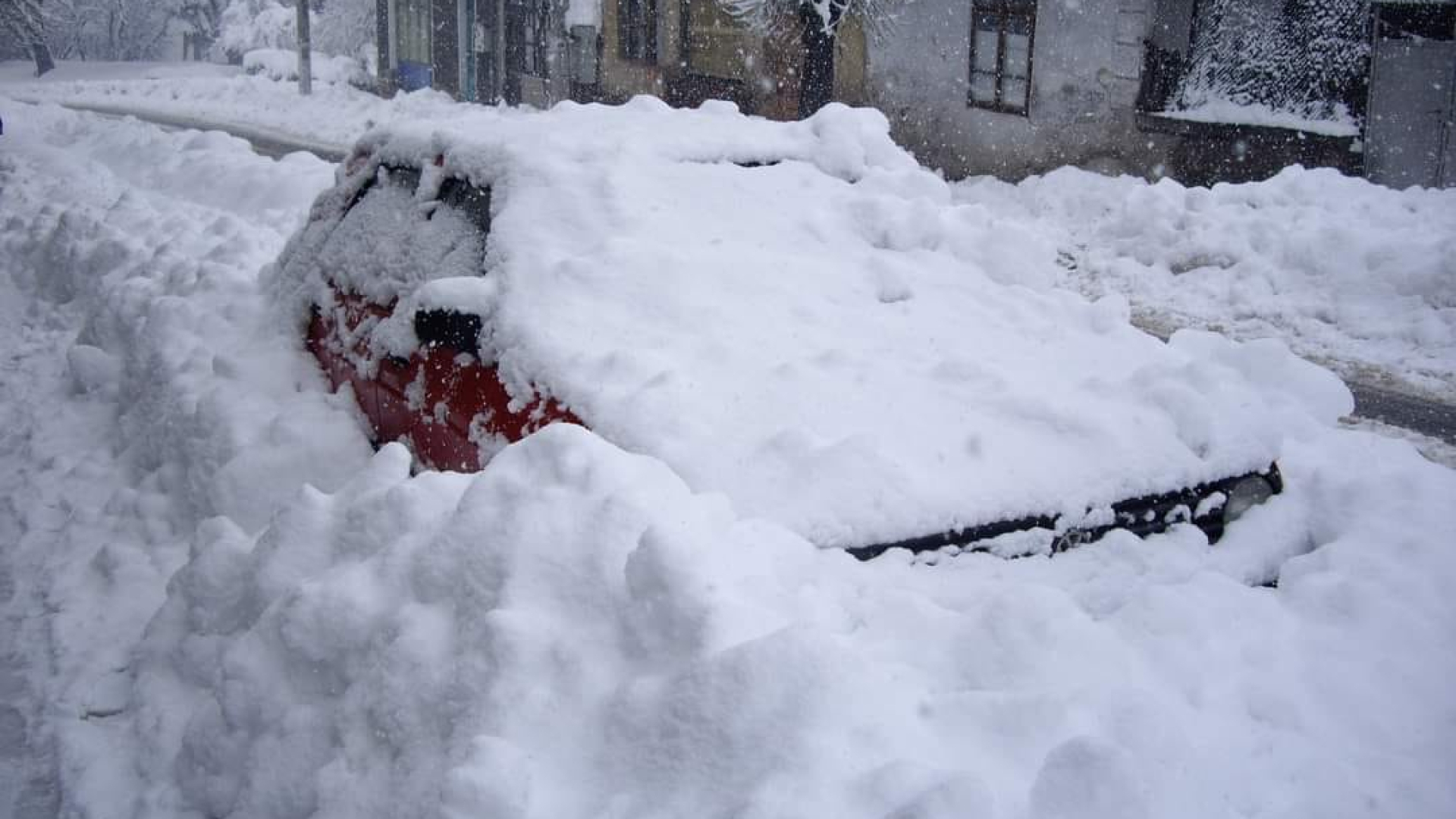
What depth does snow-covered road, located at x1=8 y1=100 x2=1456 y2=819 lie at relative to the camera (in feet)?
7.34

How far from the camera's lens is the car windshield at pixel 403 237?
4.20 meters

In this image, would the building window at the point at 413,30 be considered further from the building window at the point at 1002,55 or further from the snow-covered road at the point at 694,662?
the snow-covered road at the point at 694,662

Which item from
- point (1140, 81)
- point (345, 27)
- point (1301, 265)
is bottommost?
point (1301, 265)

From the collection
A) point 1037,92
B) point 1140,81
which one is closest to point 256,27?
point 1037,92

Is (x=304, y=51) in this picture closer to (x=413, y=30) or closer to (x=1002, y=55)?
(x=413, y=30)

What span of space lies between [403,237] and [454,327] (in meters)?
0.91

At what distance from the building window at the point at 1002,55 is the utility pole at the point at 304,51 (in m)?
21.1

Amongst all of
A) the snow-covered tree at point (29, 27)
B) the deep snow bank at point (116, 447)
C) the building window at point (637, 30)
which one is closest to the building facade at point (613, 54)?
the building window at point (637, 30)

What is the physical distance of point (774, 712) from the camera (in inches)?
88.1

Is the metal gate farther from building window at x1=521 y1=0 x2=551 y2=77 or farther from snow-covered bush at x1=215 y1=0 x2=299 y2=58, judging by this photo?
snow-covered bush at x1=215 y1=0 x2=299 y2=58

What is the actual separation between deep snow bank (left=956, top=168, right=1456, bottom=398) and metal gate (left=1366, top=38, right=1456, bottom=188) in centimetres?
179

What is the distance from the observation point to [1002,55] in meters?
15.9

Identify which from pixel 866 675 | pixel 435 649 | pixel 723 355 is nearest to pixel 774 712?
pixel 866 675

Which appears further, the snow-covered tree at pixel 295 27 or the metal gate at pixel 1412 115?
the snow-covered tree at pixel 295 27
